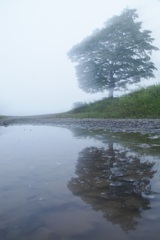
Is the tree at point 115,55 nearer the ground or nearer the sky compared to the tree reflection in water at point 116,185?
nearer the sky

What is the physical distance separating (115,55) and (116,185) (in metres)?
25.1

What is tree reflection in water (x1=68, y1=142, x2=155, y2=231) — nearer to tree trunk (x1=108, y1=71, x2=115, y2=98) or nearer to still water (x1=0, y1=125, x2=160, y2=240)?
still water (x1=0, y1=125, x2=160, y2=240)

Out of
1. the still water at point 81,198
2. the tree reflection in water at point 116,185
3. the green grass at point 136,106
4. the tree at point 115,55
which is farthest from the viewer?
the tree at point 115,55

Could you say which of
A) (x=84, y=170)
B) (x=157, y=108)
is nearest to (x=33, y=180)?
(x=84, y=170)

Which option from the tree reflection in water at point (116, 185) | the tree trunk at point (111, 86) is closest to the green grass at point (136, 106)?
the tree trunk at point (111, 86)

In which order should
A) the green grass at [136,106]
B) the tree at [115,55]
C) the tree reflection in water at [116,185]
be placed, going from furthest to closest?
the tree at [115,55] → the green grass at [136,106] → the tree reflection in water at [116,185]

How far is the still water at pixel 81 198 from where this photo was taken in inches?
118

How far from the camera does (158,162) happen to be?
5977mm

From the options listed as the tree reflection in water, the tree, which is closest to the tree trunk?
the tree

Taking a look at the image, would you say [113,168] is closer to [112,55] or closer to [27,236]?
[27,236]

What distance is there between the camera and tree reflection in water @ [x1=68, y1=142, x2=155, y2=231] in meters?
3.46

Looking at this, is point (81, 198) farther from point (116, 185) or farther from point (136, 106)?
point (136, 106)

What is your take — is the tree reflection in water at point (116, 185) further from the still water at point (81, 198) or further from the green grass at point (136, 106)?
the green grass at point (136, 106)

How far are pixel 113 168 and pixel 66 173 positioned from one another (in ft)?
3.37
